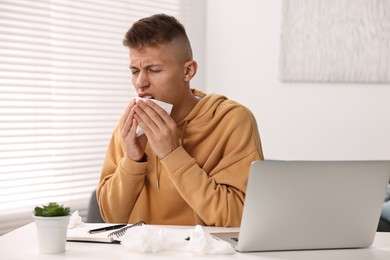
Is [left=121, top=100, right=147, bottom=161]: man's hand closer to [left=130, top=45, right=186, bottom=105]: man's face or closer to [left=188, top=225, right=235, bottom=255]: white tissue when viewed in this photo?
[left=130, top=45, right=186, bottom=105]: man's face

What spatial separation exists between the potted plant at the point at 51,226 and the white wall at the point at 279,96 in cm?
231

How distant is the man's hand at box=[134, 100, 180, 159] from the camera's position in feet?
6.26

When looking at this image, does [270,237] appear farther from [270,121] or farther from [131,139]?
[270,121]

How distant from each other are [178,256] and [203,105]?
0.84m

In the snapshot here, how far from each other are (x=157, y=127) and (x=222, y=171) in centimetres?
24

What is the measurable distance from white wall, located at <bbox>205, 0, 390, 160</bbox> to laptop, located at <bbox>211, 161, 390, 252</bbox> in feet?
6.36

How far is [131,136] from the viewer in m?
1.97

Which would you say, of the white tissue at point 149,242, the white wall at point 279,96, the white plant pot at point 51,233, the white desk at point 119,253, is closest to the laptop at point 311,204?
the white desk at point 119,253

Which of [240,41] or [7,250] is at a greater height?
[240,41]

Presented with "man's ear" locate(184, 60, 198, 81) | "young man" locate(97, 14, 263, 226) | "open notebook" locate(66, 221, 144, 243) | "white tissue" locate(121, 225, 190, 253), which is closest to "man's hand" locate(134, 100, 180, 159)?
"young man" locate(97, 14, 263, 226)

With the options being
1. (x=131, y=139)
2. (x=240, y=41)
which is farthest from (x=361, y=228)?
(x=240, y=41)

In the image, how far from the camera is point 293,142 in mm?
3578

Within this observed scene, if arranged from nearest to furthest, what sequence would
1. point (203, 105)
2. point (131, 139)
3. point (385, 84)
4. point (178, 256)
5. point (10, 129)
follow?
1. point (178, 256)
2. point (131, 139)
3. point (203, 105)
4. point (10, 129)
5. point (385, 84)

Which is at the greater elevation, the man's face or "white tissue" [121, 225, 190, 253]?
the man's face
